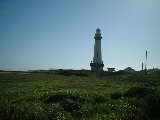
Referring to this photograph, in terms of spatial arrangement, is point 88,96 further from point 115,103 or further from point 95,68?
point 95,68

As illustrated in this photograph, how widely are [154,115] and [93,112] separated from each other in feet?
12.6

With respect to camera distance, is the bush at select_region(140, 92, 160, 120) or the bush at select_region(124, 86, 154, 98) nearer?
the bush at select_region(140, 92, 160, 120)

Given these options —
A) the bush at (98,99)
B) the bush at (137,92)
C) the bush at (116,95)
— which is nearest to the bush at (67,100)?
the bush at (98,99)

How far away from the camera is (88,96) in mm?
22453

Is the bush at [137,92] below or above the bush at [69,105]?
above

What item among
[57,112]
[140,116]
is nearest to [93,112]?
[57,112]

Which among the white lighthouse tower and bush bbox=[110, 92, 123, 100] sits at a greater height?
the white lighthouse tower

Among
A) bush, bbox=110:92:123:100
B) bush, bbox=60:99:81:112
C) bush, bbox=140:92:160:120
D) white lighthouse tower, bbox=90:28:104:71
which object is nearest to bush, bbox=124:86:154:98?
bush, bbox=110:92:123:100

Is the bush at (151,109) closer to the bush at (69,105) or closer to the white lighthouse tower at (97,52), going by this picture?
the bush at (69,105)

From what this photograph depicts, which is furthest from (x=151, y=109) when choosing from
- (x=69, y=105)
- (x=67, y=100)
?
(x=67, y=100)

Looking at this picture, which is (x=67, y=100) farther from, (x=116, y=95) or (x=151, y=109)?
(x=116, y=95)

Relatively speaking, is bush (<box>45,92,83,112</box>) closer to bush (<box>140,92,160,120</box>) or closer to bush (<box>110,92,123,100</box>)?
bush (<box>110,92,123,100</box>)

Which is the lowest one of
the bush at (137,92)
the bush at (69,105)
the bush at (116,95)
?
the bush at (69,105)

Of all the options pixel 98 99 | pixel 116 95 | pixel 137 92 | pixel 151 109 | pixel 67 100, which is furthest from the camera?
pixel 116 95
